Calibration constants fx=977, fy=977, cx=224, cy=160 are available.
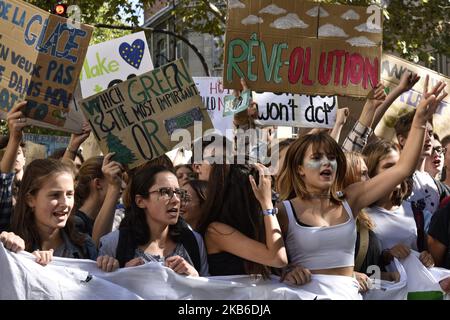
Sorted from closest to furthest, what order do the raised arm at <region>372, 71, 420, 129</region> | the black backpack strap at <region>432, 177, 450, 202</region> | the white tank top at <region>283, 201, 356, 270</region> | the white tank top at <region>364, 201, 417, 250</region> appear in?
1. the white tank top at <region>283, 201, 356, 270</region>
2. the white tank top at <region>364, 201, 417, 250</region>
3. the raised arm at <region>372, 71, 420, 129</region>
4. the black backpack strap at <region>432, 177, 450, 202</region>

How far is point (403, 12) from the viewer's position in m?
16.2

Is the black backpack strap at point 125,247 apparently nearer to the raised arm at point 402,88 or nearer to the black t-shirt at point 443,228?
the black t-shirt at point 443,228

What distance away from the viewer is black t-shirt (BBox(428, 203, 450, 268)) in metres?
5.72

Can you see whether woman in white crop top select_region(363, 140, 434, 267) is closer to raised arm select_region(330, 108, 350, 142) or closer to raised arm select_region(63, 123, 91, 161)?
raised arm select_region(330, 108, 350, 142)

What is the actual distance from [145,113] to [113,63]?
69.5 inches

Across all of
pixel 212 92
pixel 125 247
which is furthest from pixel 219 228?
pixel 212 92

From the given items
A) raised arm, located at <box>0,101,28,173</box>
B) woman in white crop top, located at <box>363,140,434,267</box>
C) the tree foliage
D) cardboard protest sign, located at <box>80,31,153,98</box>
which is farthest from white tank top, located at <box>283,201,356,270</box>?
the tree foliage

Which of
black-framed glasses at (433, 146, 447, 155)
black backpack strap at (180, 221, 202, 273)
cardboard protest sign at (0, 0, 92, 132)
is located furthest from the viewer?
black-framed glasses at (433, 146, 447, 155)

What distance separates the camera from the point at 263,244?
5.06 m

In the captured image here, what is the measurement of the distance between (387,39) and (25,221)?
456 inches

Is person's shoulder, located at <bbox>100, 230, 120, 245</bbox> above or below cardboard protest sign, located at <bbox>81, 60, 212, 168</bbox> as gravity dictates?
below

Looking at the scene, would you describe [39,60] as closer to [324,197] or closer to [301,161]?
[301,161]
